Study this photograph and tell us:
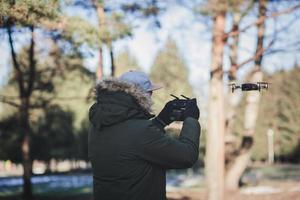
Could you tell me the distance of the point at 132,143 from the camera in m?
2.95

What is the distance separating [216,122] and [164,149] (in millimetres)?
12528

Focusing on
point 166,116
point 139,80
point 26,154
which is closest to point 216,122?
point 26,154

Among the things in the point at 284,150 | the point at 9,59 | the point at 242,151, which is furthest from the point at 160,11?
the point at 284,150

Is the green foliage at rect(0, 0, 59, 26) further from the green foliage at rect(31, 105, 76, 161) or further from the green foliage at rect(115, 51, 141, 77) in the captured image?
the green foliage at rect(31, 105, 76, 161)

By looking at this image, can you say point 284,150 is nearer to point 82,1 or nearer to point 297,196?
point 297,196

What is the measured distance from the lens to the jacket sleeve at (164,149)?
290 centimetres

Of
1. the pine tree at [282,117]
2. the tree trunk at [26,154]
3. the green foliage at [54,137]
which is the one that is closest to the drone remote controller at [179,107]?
the tree trunk at [26,154]

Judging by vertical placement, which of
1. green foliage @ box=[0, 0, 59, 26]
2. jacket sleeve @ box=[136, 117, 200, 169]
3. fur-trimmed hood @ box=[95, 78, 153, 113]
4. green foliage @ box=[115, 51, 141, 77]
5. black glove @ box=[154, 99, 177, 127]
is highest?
green foliage @ box=[115, 51, 141, 77]

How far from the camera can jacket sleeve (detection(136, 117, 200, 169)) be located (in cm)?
290

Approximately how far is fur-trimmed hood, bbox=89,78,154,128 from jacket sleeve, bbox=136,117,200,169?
131mm

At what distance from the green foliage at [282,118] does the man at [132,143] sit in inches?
2073

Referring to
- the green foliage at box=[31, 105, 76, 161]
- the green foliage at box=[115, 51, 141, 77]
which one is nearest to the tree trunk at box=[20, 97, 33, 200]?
the green foliage at box=[115, 51, 141, 77]

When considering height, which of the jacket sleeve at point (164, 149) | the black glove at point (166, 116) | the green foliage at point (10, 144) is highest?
the black glove at point (166, 116)

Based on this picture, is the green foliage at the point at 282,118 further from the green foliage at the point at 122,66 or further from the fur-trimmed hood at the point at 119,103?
the fur-trimmed hood at the point at 119,103
